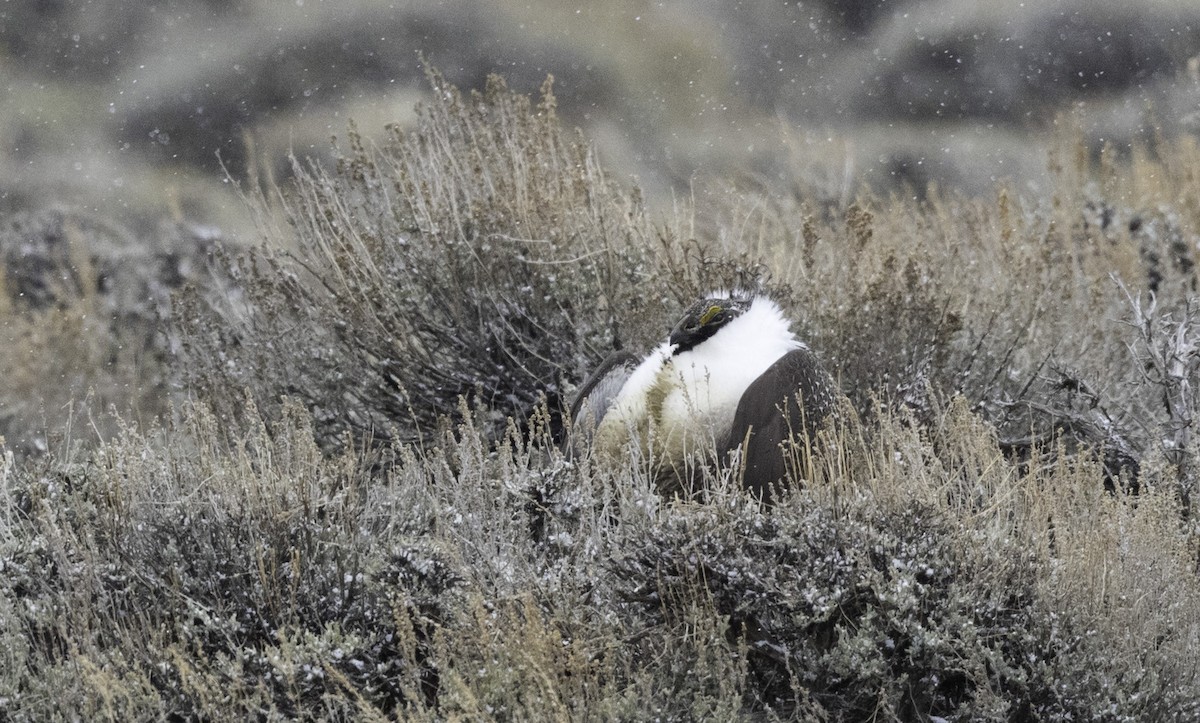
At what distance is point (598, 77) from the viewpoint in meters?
25.0

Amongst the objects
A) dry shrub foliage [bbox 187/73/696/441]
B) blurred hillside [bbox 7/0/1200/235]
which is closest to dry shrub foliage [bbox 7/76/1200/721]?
dry shrub foliage [bbox 187/73/696/441]

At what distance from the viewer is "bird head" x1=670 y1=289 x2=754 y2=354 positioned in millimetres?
4465

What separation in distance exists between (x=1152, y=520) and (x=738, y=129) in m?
19.6

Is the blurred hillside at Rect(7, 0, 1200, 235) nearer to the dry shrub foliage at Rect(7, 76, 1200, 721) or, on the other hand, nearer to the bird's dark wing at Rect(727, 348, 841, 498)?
the dry shrub foliage at Rect(7, 76, 1200, 721)

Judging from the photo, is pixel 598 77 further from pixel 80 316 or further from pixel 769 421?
pixel 769 421

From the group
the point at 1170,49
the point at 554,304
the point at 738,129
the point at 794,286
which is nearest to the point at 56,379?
the point at 554,304

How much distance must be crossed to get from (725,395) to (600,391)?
65 cm

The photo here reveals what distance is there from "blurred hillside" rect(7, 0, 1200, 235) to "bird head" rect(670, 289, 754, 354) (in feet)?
49.6

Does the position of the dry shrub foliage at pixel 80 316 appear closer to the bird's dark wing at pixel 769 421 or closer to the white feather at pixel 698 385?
the white feather at pixel 698 385

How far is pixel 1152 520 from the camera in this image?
12.3ft

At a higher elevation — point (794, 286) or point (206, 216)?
point (794, 286)

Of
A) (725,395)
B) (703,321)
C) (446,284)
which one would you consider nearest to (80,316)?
(446,284)

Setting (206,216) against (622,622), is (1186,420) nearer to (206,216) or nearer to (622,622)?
(622,622)

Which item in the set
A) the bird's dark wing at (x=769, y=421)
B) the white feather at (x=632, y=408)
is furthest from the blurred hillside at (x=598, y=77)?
the bird's dark wing at (x=769, y=421)
